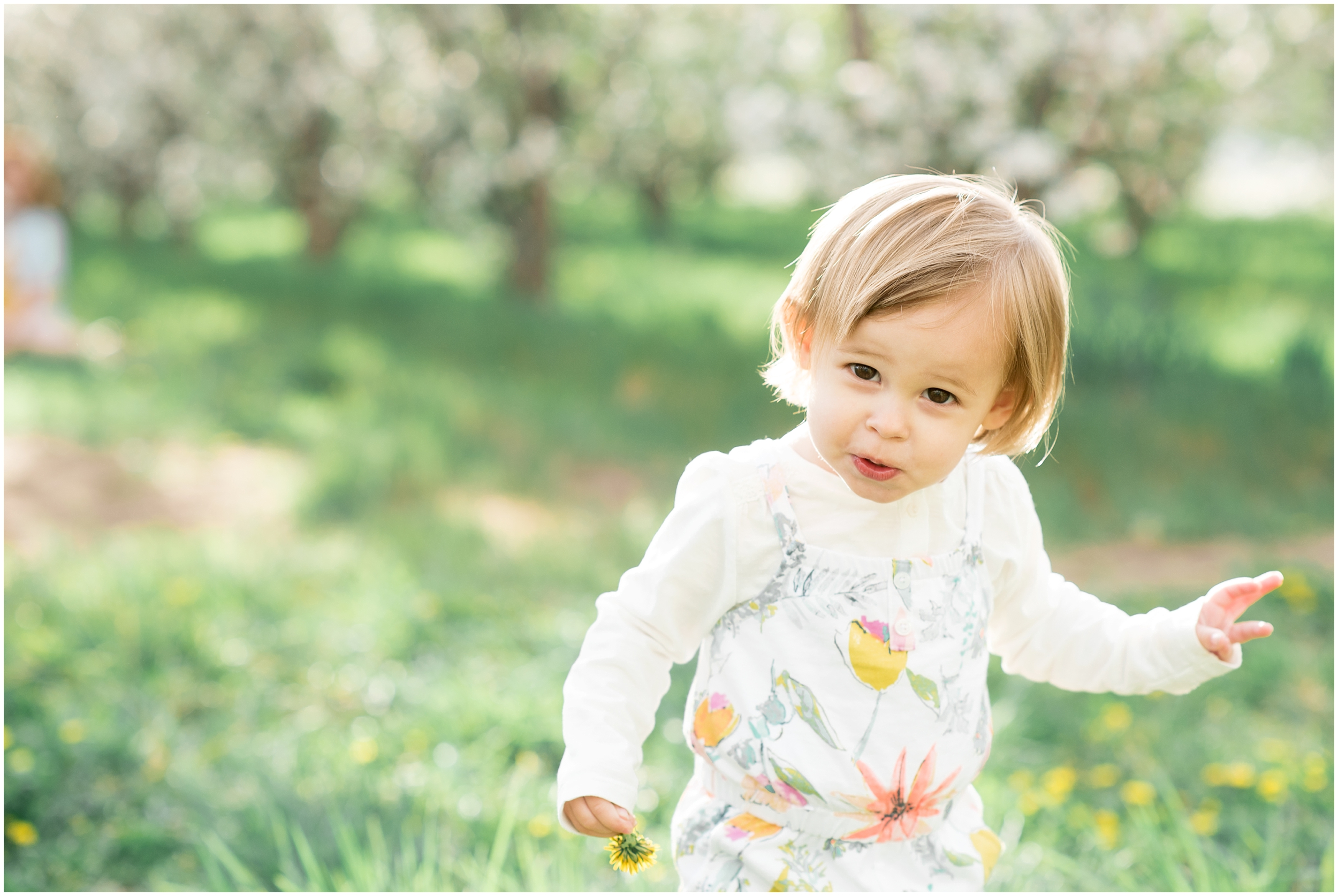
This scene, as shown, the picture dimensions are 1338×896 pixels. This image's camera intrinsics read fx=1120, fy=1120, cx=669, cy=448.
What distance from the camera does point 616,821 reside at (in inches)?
48.8

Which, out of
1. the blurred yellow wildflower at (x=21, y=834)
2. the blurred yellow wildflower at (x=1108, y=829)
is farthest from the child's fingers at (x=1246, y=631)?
the blurred yellow wildflower at (x=21, y=834)

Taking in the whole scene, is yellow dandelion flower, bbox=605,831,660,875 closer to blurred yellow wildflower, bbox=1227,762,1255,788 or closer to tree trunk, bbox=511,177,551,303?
blurred yellow wildflower, bbox=1227,762,1255,788

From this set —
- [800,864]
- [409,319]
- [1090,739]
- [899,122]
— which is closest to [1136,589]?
[1090,739]

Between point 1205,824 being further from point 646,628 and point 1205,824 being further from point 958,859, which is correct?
point 646,628

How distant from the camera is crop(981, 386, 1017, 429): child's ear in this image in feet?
4.33

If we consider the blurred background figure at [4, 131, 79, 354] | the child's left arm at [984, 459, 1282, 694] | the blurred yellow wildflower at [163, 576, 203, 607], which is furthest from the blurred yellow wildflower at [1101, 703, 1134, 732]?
the blurred background figure at [4, 131, 79, 354]

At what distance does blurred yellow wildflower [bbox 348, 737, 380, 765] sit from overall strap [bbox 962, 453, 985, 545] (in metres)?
1.65

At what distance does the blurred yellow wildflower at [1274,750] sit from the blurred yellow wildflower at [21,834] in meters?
2.73

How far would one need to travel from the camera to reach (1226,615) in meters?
1.44

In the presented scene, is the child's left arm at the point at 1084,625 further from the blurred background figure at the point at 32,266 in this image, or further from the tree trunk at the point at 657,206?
the tree trunk at the point at 657,206

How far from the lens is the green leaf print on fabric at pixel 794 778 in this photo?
1.31 metres

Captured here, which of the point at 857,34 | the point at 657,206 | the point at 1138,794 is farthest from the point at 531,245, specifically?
the point at 1138,794

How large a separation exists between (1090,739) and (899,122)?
3.15 m

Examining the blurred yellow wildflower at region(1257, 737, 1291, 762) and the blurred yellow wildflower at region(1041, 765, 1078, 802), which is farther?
the blurred yellow wildflower at region(1257, 737, 1291, 762)
